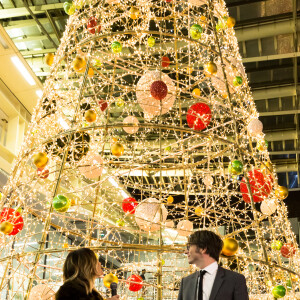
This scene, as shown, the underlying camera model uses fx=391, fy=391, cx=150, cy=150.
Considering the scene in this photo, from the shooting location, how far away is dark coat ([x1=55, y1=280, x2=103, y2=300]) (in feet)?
4.32

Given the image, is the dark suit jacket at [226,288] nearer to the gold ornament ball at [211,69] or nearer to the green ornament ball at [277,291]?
the green ornament ball at [277,291]

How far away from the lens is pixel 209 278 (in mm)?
1395

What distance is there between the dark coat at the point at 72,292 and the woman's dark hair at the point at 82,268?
0.02 metres

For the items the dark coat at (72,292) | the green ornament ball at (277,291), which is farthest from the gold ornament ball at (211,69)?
the dark coat at (72,292)

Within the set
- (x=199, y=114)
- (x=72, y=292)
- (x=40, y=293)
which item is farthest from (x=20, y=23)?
(x=72, y=292)

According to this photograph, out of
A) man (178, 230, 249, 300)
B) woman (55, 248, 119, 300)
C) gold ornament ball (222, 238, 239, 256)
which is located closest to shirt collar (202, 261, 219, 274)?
man (178, 230, 249, 300)

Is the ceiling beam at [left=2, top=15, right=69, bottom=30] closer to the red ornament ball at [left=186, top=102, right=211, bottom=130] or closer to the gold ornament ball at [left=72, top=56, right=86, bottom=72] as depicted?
the red ornament ball at [left=186, top=102, right=211, bottom=130]

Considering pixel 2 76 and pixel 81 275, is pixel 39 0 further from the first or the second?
pixel 81 275

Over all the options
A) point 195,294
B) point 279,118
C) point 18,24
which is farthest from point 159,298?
point 279,118

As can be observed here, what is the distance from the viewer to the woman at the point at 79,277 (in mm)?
1326

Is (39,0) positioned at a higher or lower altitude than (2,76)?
higher

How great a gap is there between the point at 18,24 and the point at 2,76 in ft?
2.90

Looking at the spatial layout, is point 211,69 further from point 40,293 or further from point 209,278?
point 40,293

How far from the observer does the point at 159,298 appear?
6.28 ft
